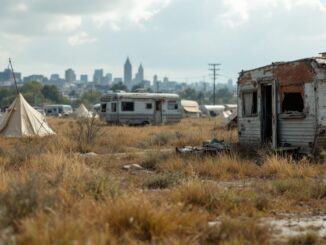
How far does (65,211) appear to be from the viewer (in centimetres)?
645

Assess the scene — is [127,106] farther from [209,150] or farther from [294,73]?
[294,73]

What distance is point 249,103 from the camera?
17609mm

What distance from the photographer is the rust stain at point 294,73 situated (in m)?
14.6

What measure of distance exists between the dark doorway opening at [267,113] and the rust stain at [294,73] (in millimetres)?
1094

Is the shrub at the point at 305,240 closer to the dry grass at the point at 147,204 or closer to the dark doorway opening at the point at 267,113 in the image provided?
the dry grass at the point at 147,204

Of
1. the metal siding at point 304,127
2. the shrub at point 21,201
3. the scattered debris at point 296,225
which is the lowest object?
the scattered debris at point 296,225

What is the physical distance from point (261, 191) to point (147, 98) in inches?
1110

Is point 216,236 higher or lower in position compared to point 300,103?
lower

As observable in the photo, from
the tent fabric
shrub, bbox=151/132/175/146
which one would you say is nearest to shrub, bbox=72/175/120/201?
shrub, bbox=151/132/175/146

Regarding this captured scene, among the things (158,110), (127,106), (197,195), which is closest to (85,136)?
(197,195)

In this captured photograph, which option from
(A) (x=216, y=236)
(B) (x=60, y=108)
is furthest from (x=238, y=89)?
(B) (x=60, y=108)

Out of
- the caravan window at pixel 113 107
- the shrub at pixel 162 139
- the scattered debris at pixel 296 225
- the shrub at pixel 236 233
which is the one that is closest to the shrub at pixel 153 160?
the scattered debris at pixel 296 225

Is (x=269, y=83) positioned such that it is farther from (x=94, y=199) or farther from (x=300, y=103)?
(x=94, y=199)

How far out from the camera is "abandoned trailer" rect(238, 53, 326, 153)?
47.0ft
